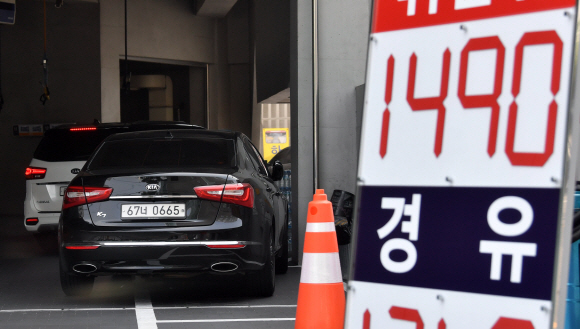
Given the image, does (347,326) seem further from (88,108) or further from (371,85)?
(88,108)

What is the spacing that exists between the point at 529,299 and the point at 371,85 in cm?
69

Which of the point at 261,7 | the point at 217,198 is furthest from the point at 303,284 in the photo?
the point at 261,7

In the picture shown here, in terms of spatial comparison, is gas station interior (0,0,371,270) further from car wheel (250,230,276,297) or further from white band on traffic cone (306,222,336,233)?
white band on traffic cone (306,222,336,233)

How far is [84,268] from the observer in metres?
5.74

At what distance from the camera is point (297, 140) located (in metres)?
8.45

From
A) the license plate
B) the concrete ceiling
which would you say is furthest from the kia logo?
the concrete ceiling

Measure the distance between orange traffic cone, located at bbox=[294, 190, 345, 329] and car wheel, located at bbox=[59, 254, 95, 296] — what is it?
2.47m

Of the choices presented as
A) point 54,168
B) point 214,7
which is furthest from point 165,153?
point 214,7

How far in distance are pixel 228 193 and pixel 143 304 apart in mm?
1267

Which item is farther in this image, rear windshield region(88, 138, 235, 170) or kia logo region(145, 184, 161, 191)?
rear windshield region(88, 138, 235, 170)

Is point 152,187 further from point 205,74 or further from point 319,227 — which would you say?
point 205,74

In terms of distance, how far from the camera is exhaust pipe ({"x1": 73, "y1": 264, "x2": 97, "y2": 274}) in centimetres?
568

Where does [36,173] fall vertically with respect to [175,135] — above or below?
below

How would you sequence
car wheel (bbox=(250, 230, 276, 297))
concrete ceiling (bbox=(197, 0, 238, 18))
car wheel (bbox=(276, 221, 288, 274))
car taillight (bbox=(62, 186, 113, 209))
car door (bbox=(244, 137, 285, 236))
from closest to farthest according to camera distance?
car taillight (bbox=(62, 186, 113, 209)) → car wheel (bbox=(250, 230, 276, 297)) → car door (bbox=(244, 137, 285, 236)) → car wheel (bbox=(276, 221, 288, 274)) → concrete ceiling (bbox=(197, 0, 238, 18))
